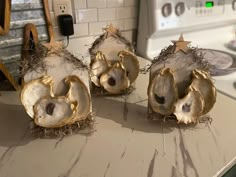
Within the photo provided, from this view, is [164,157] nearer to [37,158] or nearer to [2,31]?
[37,158]

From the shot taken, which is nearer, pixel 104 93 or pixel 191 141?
pixel 191 141

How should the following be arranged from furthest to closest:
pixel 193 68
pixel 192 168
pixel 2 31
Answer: pixel 2 31
pixel 193 68
pixel 192 168

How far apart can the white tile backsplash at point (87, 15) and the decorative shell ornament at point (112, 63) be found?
27 centimetres

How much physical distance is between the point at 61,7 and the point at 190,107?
0.65 metres

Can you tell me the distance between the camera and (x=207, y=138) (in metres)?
0.61

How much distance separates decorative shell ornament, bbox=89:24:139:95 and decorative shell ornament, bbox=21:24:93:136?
17cm

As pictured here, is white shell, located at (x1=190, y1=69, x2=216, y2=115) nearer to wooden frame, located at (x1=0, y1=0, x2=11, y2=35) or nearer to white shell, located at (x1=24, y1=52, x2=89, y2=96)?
white shell, located at (x1=24, y1=52, x2=89, y2=96)

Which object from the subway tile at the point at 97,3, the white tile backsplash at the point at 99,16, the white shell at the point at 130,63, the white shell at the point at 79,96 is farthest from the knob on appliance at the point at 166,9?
the white shell at the point at 79,96

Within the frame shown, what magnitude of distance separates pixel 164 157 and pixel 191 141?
3.9 inches

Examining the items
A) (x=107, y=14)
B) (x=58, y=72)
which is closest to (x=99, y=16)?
(x=107, y=14)

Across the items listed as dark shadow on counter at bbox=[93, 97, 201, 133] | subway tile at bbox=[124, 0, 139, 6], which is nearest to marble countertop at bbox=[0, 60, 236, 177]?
dark shadow on counter at bbox=[93, 97, 201, 133]

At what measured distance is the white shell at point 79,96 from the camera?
62 cm

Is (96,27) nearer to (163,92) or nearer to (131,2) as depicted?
(131,2)

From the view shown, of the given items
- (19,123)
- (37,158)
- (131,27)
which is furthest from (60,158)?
(131,27)
